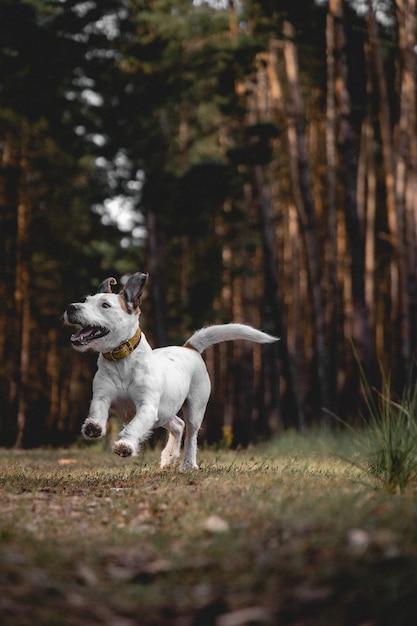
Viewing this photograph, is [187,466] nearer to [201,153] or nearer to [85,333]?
[85,333]

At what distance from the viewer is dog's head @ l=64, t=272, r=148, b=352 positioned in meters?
7.12

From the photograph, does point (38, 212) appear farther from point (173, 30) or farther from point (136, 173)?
point (173, 30)

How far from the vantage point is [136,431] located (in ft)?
22.5

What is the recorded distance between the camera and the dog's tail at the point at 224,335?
8211 millimetres

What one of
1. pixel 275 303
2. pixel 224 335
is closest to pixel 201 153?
pixel 275 303

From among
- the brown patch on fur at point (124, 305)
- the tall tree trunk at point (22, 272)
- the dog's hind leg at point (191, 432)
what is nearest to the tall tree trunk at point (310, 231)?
the dog's hind leg at point (191, 432)

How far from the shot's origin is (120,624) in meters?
3.49

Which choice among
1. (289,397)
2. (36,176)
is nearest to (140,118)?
(289,397)

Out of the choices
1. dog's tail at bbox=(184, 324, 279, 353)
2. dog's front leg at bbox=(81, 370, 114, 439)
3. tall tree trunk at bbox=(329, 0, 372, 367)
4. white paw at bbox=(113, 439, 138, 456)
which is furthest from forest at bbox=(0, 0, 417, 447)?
white paw at bbox=(113, 439, 138, 456)

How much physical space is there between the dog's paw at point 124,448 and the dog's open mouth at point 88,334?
1.00 metres

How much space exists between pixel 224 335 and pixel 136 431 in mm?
1832

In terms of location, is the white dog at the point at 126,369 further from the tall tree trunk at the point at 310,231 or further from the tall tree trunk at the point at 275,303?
the tall tree trunk at the point at 310,231

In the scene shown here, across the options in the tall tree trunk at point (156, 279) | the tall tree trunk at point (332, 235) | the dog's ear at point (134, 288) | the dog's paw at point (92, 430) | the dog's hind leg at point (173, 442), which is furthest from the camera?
the tall tree trunk at point (156, 279)

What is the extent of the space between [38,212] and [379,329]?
42.4 feet
